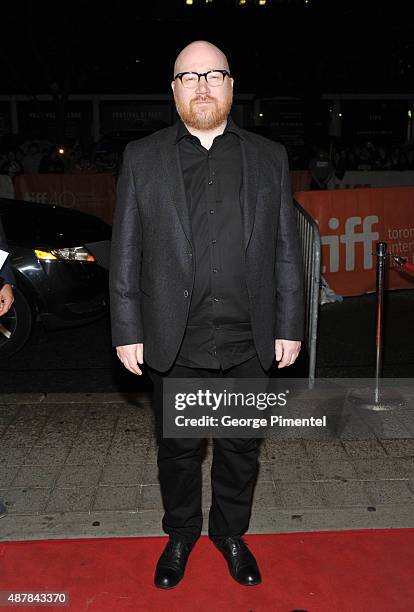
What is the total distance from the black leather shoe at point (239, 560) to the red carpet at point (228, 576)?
36 mm

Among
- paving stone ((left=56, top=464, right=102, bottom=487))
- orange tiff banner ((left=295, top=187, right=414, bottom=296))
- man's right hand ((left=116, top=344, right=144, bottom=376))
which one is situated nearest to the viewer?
man's right hand ((left=116, top=344, right=144, bottom=376))

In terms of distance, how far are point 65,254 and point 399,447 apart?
3600mm

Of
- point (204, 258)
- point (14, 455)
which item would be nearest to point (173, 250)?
point (204, 258)

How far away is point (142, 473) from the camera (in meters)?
4.22

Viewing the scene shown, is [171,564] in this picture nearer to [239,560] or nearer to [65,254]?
[239,560]

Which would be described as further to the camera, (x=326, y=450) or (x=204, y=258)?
(x=326, y=450)

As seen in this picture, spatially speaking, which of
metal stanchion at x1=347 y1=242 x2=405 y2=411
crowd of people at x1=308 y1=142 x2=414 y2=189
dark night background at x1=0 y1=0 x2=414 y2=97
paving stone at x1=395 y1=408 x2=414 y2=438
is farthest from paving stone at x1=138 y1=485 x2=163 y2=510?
dark night background at x1=0 y1=0 x2=414 y2=97

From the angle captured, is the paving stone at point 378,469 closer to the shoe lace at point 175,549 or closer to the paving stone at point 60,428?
the shoe lace at point 175,549

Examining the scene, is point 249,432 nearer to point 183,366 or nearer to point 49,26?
point 183,366

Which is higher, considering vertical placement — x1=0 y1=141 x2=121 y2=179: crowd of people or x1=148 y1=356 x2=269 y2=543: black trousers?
x1=0 y1=141 x2=121 y2=179: crowd of people

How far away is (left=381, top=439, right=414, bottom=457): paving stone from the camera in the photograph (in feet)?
14.7

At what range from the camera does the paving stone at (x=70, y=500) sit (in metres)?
3.85

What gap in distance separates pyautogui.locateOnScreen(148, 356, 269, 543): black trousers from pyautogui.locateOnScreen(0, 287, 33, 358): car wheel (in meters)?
3.66

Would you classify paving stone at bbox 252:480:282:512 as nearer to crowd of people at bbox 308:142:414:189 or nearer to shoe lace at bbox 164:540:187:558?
shoe lace at bbox 164:540:187:558
